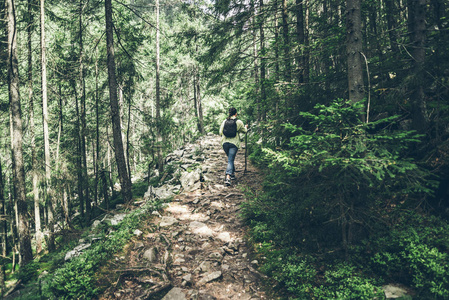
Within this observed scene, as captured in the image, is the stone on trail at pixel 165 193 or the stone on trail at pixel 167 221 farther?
the stone on trail at pixel 165 193

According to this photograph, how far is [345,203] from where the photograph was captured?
3.57 meters

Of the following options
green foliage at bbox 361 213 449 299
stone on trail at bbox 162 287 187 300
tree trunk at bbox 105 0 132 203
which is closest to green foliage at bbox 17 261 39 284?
tree trunk at bbox 105 0 132 203

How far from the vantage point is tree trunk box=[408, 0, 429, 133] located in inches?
158

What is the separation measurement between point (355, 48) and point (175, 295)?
5.33 meters

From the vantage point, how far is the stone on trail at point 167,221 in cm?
617

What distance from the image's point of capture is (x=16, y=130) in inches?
337

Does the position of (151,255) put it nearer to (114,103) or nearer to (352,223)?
(352,223)

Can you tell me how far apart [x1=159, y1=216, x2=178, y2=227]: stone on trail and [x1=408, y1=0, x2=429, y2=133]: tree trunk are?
6.12 meters

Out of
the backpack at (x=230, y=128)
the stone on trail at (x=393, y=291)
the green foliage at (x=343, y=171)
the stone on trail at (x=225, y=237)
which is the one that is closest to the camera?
the green foliage at (x=343, y=171)

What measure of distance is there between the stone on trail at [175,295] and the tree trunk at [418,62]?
212 inches

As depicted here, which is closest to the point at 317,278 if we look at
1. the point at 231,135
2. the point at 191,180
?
the point at 231,135

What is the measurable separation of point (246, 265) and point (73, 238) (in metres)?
8.08

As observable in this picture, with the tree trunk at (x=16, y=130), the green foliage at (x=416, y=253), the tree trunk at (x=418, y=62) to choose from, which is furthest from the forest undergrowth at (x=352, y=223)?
the tree trunk at (x=16, y=130)

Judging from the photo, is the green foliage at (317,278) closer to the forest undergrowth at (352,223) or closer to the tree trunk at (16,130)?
the forest undergrowth at (352,223)
